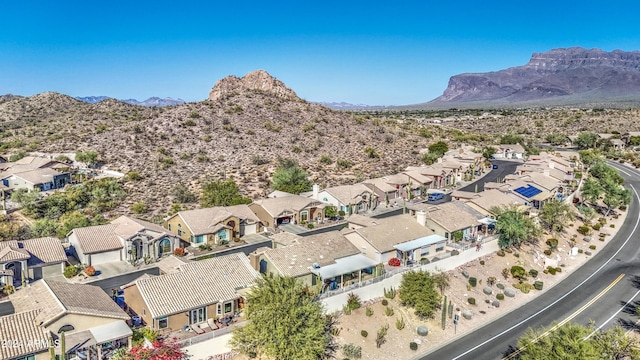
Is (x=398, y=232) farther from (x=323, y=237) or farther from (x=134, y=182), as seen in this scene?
(x=134, y=182)

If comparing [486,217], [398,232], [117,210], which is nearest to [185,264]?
[398,232]

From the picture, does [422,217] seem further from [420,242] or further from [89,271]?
[89,271]

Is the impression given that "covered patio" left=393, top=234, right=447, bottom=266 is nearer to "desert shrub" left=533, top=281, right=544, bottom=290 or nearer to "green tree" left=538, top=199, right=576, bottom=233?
"desert shrub" left=533, top=281, right=544, bottom=290

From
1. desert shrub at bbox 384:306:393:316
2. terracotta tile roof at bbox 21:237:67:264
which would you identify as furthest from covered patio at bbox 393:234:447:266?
terracotta tile roof at bbox 21:237:67:264

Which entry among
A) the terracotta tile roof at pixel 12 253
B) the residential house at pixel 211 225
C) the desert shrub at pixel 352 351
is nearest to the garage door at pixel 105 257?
the terracotta tile roof at pixel 12 253

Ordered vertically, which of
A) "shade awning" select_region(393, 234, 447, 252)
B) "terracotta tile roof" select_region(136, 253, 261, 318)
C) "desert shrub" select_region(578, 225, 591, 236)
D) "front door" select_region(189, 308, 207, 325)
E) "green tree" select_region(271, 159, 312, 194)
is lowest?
"desert shrub" select_region(578, 225, 591, 236)

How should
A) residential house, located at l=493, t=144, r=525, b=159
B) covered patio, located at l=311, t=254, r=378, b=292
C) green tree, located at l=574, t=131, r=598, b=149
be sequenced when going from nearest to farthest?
covered patio, located at l=311, t=254, r=378, b=292
residential house, located at l=493, t=144, r=525, b=159
green tree, located at l=574, t=131, r=598, b=149
